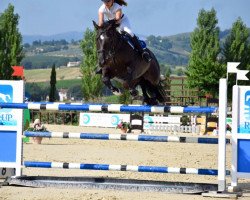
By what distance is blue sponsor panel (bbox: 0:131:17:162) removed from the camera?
8.78 meters

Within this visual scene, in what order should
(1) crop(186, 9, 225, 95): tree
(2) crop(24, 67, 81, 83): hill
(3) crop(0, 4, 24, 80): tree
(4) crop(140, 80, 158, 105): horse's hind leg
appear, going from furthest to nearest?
(2) crop(24, 67, 81, 83): hill
(1) crop(186, 9, 225, 95): tree
(3) crop(0, 4, 24, 80): tree
(4) crop(140, 80, 158, 105): horse's hind leg

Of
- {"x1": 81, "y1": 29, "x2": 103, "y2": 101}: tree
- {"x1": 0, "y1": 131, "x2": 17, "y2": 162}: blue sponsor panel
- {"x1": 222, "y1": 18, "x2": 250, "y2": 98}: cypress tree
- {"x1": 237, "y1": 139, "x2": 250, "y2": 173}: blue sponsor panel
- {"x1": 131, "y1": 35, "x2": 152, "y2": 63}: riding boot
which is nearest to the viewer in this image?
{"x1": 237, "y1": 139, "x2": 250, "y2": 173}: blue sponsor panel

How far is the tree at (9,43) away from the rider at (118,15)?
43.8 m

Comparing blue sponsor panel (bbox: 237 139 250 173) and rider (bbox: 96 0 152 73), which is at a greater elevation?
rider (bbox: 96 0 152 73)

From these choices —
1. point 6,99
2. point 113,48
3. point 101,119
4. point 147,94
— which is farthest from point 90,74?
point 113,48

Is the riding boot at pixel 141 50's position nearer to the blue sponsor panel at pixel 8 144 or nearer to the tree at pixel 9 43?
the blue sponsor panel at pixel 8 144

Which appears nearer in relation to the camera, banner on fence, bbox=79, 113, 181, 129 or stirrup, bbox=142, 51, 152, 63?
stirrup, bbox=142, 51, 152, 63

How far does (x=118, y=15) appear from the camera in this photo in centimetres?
852

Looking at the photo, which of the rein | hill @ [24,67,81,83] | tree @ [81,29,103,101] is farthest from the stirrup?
hill @ [24,67,81,83]

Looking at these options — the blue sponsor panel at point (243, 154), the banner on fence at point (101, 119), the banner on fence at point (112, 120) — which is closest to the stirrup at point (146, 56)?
the blue sponsor panel at point (243, 154)

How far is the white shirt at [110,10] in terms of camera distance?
8.43m

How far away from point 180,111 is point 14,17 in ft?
164

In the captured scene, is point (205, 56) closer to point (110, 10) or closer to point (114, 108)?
point (110, 10)

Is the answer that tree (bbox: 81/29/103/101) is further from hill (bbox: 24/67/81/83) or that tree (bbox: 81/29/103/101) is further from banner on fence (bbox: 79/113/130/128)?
hill (bbox: 24/67/81/83)
